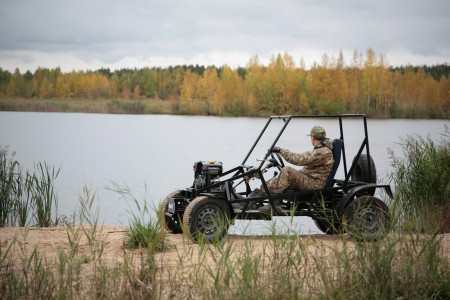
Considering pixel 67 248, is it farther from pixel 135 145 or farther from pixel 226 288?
pixel 135 145

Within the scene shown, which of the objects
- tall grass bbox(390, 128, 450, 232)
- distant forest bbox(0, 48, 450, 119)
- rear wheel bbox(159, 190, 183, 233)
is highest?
distant forest bbox(0, 48, 450, 119)

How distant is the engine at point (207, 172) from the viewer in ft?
30.2

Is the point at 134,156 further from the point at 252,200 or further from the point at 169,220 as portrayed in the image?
the point at 252,200

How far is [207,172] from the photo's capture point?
9219 mm

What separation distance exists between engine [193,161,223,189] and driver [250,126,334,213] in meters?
0.58

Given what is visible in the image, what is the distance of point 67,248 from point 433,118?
2600 inches

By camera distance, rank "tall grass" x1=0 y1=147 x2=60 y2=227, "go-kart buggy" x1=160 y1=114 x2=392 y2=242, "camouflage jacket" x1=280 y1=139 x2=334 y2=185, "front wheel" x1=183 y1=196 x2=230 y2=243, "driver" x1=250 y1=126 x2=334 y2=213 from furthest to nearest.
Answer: "tall grass" x1=0 y1=147 x2=60 y2=227, "camouflage jacket" x1=280 y1=139 x2=334 y2=185, "driver" x1=250 y1=126 x2=334 y2=213, "go-kart buggy" x1=160 y1=114 x2=392 y2=242, "front wheel" x1=183 y1=196 x2=230 y2=243

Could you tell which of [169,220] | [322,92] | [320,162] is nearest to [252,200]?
[320,162]

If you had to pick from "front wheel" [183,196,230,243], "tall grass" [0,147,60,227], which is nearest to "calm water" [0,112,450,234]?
"tall grass" [0,147,60,227]

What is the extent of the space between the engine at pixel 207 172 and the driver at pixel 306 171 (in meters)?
0.58

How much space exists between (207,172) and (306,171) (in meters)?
1.38

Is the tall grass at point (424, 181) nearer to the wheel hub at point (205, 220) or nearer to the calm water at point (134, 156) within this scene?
the calm water at point (134, 156)

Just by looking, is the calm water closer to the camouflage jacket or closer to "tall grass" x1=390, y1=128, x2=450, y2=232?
"tall grass" x1=390, y1=128, x2=450, y2=232

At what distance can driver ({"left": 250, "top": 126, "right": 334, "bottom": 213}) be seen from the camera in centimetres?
920
